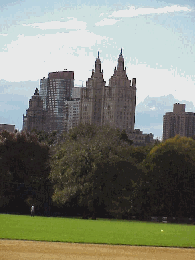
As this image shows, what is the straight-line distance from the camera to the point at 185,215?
7900cm

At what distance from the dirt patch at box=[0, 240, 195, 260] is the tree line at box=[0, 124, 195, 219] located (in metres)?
36.1

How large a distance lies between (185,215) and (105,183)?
15.3m

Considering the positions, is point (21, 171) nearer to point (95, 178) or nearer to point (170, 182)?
point (95, 178)

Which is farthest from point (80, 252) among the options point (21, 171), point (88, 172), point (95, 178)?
point (21, 171)

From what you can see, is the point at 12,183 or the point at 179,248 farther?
the point at 12,183

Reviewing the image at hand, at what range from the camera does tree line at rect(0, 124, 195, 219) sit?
69750mm

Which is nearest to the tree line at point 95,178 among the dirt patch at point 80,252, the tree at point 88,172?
the tree at point 88,172

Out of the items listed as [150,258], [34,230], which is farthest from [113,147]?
[150,258]

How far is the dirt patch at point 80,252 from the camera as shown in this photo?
28062 mm

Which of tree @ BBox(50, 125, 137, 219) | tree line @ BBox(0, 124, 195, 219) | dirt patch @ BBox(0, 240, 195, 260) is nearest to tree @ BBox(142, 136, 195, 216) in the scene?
tree line @ BBox(0, 124, 195, 219)

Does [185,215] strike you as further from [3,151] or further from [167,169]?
[3,151]

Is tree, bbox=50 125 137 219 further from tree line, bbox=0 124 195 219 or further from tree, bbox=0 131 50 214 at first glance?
tree, bbox=0 131 50 214

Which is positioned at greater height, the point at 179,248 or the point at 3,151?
the point at 3,151

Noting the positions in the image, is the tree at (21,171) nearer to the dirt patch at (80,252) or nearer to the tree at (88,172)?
the tree at (88,172)
